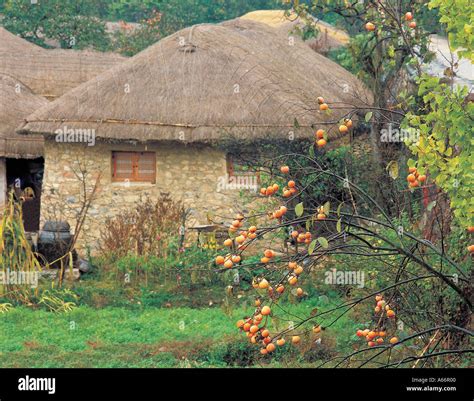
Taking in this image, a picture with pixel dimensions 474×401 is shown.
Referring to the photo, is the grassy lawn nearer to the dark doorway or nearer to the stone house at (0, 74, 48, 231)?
the stone house at (0, 74, 48, 231)

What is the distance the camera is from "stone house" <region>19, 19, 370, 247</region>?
1584 cm

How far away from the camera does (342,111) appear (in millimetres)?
16656

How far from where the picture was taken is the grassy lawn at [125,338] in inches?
387

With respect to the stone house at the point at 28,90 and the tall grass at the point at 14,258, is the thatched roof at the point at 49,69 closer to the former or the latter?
the stone house at the point at 28,90

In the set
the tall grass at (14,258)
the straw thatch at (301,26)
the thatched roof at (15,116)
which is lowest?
the tall grass at (14,258)

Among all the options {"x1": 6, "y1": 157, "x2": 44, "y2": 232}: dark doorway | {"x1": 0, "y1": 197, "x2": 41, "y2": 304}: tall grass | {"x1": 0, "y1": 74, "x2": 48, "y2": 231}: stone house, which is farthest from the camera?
{"x1": 6, "y1": 157, "x2": 44, "y2": 232}: dark doorway

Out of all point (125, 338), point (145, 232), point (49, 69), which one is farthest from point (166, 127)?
point (49, 69)

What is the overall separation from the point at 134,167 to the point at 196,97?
1.46 metres

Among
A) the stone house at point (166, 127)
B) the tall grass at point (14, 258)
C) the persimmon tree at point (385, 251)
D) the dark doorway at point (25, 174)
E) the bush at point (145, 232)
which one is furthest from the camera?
the dark doorway at point (25, 174)

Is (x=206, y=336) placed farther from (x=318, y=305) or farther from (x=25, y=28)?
(x=25, y=28)

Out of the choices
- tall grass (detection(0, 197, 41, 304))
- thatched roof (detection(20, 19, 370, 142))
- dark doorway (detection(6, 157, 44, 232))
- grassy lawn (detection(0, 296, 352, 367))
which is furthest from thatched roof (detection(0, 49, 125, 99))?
grassy lawn (detection(0, 296, 352, 367))

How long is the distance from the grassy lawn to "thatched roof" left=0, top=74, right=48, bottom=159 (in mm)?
6987

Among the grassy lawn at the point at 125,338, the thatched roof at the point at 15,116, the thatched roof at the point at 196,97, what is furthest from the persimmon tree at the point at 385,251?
the thatched roof at the point at 15,116

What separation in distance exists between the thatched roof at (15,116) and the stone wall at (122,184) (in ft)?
7.89
